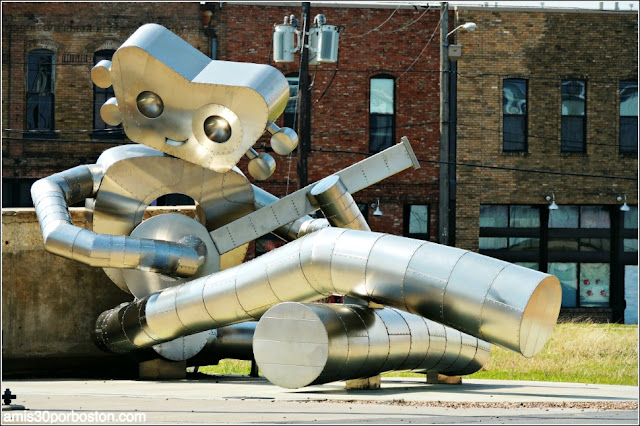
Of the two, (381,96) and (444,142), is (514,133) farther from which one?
(444,142)

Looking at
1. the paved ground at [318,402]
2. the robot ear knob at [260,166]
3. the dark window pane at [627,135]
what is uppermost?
the dark window pane at [627,135]

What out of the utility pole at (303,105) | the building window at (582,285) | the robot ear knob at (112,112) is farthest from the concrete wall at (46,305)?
the building window at (582,285)

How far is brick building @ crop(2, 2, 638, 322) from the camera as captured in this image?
33.4 metres

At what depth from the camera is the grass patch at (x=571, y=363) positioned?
56.4 feet

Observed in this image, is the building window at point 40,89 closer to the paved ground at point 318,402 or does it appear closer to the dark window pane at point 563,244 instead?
the dark window pane at point 563,244

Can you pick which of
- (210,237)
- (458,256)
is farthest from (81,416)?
(210,237)

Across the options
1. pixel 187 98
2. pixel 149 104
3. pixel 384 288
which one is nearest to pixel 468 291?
pixel 384 288

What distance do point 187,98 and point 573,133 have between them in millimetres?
22073

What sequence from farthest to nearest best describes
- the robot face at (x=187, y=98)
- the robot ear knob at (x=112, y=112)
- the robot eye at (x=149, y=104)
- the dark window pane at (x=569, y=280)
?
the dark window pane at (x=569, y=280) < the robot ear knob at (x=112, y=112) < the robot eye at (x=149, y=104) < the robot face at (x=187, y=98)

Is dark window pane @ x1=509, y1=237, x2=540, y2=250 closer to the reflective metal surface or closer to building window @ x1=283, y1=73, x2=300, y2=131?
building window @ x1=283, y1=73, x2=300, y2=131

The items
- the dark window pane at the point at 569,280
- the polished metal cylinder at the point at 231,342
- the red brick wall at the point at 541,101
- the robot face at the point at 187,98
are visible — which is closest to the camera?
the robot face at the point at 187,98

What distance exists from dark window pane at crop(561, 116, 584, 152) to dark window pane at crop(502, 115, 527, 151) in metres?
1.16

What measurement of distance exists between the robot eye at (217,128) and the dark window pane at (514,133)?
813 inches

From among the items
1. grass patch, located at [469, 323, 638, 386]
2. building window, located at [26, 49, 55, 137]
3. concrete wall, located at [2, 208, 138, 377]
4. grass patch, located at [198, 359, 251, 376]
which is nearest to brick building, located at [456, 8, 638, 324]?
building window, located at [26, 49, 55, 137]
